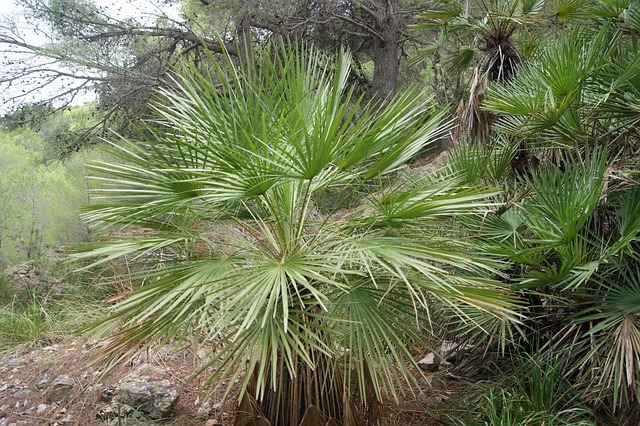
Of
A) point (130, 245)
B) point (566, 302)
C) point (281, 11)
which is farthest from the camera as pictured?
point (281, 11)

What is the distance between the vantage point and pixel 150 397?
3959mm

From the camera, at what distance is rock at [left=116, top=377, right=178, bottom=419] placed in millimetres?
3896

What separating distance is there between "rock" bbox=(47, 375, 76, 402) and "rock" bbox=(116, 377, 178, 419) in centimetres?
58

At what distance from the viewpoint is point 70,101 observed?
9453 millimetres

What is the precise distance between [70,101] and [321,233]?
27.2 ft

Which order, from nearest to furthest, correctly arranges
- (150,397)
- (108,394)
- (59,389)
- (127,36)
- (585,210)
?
(585,210), (150,397), (108,394), (59,389), (127,36)

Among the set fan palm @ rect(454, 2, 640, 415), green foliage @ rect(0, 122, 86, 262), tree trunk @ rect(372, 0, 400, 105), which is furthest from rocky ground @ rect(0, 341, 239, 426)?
tree trunk @ rect(372, 0, 400, 105)

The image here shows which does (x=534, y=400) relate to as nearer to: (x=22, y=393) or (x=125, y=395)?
(x=125, y=395)

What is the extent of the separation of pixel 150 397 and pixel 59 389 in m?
0.96

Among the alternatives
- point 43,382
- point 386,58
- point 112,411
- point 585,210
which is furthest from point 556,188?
point 386,58

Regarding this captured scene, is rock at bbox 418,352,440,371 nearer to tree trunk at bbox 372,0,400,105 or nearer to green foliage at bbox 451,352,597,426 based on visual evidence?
green foliage at bbox 451,352,597,426

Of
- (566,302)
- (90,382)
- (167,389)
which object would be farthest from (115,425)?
(566,302)

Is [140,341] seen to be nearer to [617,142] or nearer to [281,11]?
[617,142]

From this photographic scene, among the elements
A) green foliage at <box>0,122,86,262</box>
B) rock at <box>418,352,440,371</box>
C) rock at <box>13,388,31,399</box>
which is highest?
green foliage at <box>0,122,86,262</box>
